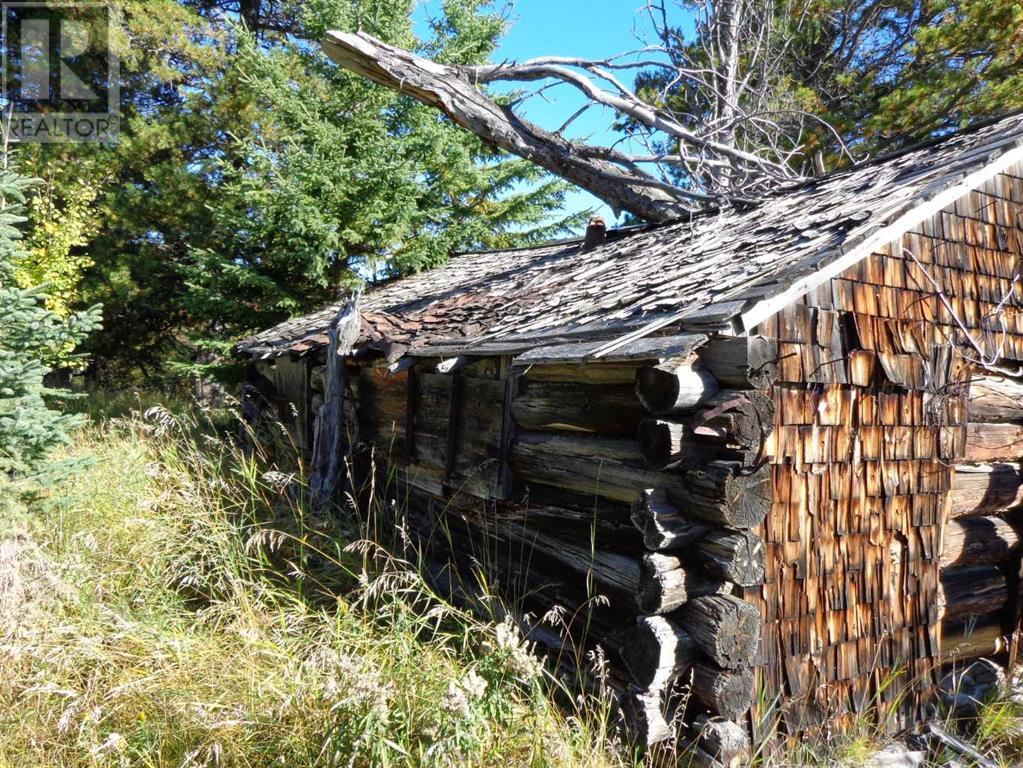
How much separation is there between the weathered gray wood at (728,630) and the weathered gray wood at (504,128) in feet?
18.6

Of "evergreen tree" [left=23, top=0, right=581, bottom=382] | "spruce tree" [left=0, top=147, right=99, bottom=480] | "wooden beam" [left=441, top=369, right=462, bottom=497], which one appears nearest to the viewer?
"wooden beam" [left=441, top=369, right=462, bottom=497]

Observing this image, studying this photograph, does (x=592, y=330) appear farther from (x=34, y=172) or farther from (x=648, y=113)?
(x=34, y=172)

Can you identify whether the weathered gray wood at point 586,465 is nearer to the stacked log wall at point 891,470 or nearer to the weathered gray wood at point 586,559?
the weathered gray wood at point 586,559

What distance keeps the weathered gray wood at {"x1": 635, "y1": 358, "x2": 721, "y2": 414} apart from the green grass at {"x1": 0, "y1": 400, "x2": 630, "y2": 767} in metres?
1.31

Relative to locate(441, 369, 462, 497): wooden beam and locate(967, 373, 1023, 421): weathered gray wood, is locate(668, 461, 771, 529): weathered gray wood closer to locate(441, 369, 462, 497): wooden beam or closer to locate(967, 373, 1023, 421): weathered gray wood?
locate(967, 373, 1023, 421): weathered gray wood

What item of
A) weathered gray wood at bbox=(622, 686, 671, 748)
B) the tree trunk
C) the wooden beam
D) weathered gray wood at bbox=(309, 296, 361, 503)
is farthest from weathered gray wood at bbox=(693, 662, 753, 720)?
weathered gray wood at bbox=(309, 296, 361, 503)

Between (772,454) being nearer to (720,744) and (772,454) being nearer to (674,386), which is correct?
(674,386)

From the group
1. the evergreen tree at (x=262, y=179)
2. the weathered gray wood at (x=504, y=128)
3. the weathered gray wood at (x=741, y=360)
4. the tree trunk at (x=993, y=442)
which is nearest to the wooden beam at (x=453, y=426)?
the weathered gray wood at (x=741, y=360)

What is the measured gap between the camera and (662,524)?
11.2 ft

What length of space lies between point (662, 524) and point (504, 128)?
21.0 ft

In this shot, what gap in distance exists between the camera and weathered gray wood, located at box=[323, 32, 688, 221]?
8016 mm

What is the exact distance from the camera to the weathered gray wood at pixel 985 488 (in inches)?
183

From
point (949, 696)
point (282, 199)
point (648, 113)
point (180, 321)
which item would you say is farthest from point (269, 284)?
A: point (949, 696)

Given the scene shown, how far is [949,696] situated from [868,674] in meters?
0.83
